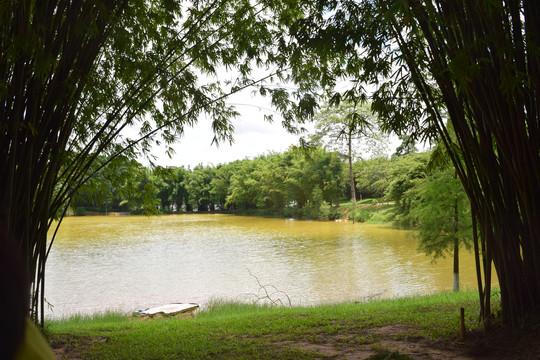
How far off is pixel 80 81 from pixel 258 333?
3.13 metres

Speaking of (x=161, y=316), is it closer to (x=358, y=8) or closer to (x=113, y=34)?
(x=113, y=34)

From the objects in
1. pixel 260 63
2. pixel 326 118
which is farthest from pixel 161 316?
pixel 326 118

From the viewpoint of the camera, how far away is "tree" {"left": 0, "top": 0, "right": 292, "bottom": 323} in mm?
2555

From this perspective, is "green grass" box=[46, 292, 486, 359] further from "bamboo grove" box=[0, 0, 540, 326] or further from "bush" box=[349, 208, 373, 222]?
"bush" box=[349, 208, 373, 222]

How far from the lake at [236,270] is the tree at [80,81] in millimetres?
4833

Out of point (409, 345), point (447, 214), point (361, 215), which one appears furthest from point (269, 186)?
point (409, 345)

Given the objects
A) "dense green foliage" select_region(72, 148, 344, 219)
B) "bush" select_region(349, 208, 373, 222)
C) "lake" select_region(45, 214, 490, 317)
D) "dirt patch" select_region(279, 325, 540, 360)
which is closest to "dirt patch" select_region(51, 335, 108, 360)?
"dirt patch" select_region(279, 325, 540, 360)

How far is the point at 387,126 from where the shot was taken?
164 inches

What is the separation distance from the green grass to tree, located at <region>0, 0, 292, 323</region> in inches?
34.9

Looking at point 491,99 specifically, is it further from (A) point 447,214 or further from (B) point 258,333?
(A) point 447,214

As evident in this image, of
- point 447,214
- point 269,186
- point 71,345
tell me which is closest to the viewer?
point 71,345

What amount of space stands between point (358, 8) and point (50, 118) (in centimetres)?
283

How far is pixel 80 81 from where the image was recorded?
3.21 metres

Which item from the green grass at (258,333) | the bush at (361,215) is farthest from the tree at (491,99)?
the bush at (361,215)
